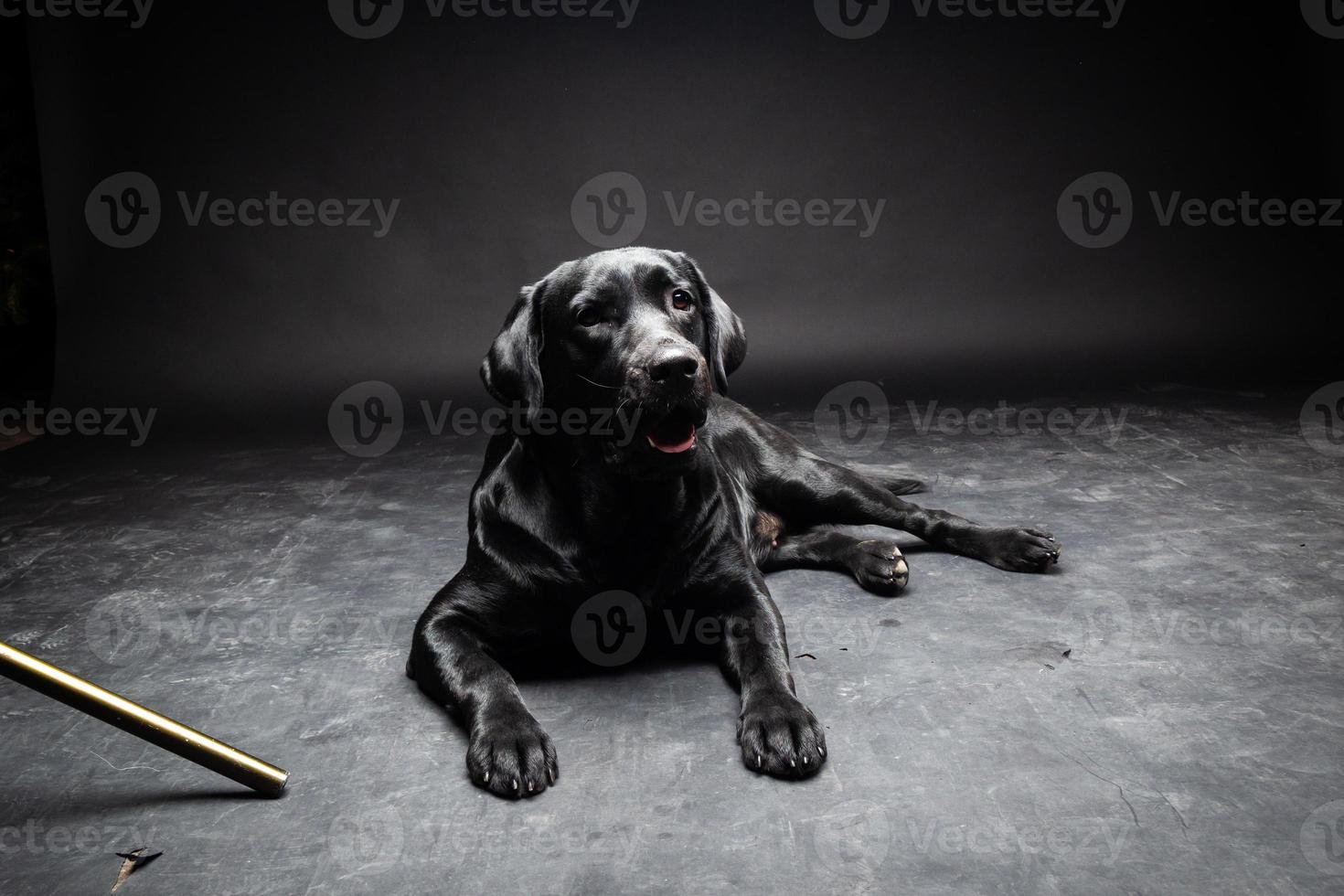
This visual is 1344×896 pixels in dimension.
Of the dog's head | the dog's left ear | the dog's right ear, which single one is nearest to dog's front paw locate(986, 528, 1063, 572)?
the dog's left ear

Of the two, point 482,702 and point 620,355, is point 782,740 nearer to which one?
point 482,702

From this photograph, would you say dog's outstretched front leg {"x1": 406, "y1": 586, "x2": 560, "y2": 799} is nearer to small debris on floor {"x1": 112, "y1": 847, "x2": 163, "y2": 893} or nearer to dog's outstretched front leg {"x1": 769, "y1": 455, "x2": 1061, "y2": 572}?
small debris on floor {"x1": 112, "y1": 847, "x2": 163, "y2": 893}

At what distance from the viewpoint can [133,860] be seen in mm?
2000

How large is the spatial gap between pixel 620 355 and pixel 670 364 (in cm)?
20

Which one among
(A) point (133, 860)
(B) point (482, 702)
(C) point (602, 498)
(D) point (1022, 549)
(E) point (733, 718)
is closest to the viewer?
(A) point (133, 860)

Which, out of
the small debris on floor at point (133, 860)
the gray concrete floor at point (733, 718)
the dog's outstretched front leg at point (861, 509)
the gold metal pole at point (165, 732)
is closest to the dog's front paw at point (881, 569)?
the gray concrete floor at point (733, 718)

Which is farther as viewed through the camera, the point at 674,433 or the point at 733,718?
the point at 674,433

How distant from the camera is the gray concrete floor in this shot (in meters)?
1.94

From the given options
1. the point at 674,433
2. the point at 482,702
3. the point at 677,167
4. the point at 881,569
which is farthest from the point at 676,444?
the point at 677,167

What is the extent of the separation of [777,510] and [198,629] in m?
1.80

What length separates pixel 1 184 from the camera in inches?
265

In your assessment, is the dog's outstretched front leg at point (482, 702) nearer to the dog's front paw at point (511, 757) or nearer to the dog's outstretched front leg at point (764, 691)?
the dog's front paw at point (511, 757)

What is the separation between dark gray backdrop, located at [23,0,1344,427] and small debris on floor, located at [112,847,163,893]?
161 inches

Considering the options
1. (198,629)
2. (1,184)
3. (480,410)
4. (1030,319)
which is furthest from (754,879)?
(1,184)
